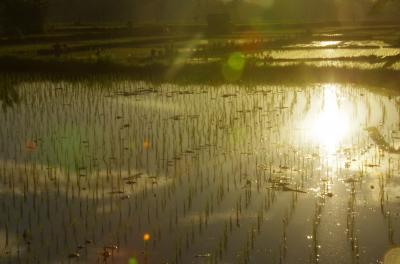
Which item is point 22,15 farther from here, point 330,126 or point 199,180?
point 199,180

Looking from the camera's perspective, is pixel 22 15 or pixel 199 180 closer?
pixel 199 180

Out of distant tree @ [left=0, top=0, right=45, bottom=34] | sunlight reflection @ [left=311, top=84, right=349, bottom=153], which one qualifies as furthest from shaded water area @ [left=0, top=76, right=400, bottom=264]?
distant tree @ [left=0, top=0, right=45, bottom=34]

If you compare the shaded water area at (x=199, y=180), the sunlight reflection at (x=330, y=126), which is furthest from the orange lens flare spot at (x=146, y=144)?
the sunlight reflection at (x=330, y=126)

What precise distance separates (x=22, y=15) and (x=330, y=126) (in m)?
17.5

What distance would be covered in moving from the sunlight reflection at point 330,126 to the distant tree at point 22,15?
50.8ft

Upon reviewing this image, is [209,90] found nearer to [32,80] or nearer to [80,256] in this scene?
[32,80]

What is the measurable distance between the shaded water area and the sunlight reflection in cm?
2

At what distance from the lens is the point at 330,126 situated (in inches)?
361

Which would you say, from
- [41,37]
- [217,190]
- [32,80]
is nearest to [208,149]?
[217,190]

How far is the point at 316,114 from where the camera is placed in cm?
1002

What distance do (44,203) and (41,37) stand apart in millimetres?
18289

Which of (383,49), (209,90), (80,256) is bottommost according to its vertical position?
(80,256)

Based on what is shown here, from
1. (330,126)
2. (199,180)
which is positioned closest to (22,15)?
(330,126)

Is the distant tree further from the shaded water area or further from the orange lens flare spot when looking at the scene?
the orange lens flare spot
